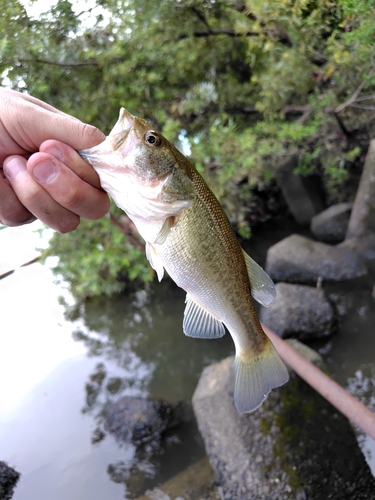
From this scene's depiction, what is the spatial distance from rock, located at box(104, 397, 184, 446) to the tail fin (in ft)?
7.27

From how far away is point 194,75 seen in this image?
6156 millimetres

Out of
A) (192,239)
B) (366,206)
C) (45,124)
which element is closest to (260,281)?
(192,239)

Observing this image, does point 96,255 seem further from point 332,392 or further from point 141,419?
point 332,392

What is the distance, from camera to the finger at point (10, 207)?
1.62 m

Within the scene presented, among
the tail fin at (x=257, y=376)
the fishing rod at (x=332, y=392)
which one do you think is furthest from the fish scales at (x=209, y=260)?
the fishing rod at (x=332, y=392)

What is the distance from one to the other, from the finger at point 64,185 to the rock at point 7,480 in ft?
10.5

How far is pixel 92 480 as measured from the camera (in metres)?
3.52

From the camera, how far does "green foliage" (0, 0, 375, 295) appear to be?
4605 millimetres

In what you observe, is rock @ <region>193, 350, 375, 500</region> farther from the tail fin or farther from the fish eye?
the fish eye

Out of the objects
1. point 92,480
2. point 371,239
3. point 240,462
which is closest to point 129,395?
point 92,480

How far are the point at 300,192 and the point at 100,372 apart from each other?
16.4 feet

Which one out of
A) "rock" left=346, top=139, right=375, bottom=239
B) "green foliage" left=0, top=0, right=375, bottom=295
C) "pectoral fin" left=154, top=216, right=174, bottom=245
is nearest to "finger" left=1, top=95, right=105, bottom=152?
"pectoral fin" left=154, top=216, right=174, bottom=245

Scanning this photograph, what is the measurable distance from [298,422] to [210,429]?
0.73 m

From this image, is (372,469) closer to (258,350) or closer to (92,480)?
(258,350)
